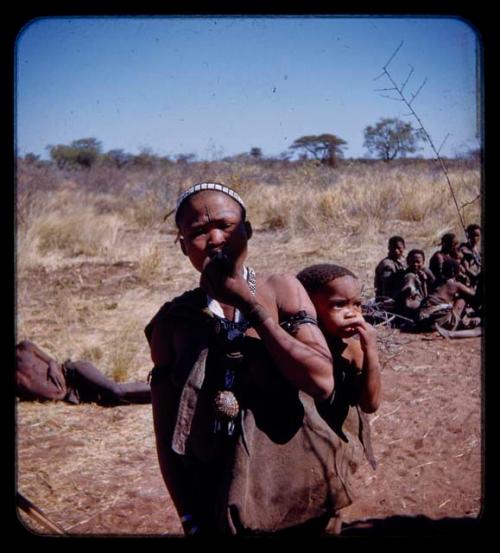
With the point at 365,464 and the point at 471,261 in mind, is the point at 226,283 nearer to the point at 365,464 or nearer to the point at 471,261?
the point at 365,464

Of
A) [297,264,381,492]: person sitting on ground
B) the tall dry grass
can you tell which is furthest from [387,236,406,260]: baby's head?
[297,264,381,492]: person sitting on ground

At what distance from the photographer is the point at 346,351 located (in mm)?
1827

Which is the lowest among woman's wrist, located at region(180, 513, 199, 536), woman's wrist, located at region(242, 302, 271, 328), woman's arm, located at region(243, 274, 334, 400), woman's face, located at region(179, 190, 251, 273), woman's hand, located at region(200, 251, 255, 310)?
woman's wrist, located at region(180, 513, 199, 536)

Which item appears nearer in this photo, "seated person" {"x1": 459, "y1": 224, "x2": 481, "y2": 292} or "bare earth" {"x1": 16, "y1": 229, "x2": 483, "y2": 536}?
"bare earth" {"x1": 16, "y1": 229, "x2": 483, "y2": 536}

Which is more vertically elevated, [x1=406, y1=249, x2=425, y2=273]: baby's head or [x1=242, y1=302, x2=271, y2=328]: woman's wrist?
[x1=406, y1=249, x2=425, y2=273]: baby's head

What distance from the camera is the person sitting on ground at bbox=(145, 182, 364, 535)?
5.30 feet

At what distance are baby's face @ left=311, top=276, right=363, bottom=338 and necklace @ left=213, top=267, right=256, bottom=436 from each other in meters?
0.27

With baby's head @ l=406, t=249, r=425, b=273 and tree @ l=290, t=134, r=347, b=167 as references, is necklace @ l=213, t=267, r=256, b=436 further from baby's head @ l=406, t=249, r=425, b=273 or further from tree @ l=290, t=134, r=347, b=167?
tree @ l=290, t=134, r=347, b=167

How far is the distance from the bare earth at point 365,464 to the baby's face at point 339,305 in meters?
1.40

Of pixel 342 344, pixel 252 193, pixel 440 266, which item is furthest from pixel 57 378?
pixel 252 193

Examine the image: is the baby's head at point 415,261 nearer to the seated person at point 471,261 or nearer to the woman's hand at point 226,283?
the seated person at point 471,261

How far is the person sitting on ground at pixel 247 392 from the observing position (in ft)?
5.30

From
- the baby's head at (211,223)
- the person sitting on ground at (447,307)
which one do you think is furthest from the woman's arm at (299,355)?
the person sitting on ground at (447,307)

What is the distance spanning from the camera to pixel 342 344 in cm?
184
